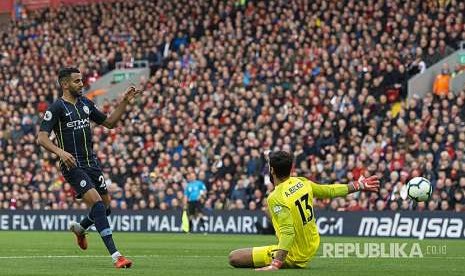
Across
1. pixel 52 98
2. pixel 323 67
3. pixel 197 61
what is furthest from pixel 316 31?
pixel 52 98

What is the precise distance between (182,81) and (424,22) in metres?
10.0

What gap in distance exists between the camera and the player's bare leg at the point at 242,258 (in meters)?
14.5

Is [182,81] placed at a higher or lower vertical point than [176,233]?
higher

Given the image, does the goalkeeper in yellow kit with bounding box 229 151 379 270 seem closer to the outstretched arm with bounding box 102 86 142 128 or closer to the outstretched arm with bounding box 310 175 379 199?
the outstretched arm with bounding box 310 175 379 199

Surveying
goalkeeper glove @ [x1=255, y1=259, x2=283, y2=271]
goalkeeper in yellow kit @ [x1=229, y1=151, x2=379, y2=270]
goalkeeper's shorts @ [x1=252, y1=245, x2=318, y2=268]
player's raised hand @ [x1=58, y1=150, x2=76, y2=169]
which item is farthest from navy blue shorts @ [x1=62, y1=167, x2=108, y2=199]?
goalkeeper glove @ [x1=255, y1=259, x2=283, y2=271]

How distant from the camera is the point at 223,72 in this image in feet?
132

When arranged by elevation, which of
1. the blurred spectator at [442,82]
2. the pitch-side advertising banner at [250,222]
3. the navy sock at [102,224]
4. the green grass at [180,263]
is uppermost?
the blurred spectator at [442,82]

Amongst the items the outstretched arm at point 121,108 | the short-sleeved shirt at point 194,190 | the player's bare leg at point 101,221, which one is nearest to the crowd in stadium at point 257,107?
the short-sleeved shirt at point 194,190

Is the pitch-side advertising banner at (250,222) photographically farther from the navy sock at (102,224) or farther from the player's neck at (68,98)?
the navy sock at (102,224)

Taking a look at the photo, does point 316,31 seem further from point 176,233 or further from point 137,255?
point 137,255

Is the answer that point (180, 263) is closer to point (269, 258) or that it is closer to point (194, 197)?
point (269, 258)

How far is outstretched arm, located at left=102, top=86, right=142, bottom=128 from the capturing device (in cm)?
1591

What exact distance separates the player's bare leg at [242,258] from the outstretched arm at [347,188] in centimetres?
116

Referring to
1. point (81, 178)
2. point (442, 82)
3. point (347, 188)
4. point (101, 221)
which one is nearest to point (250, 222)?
point (442, 82)
